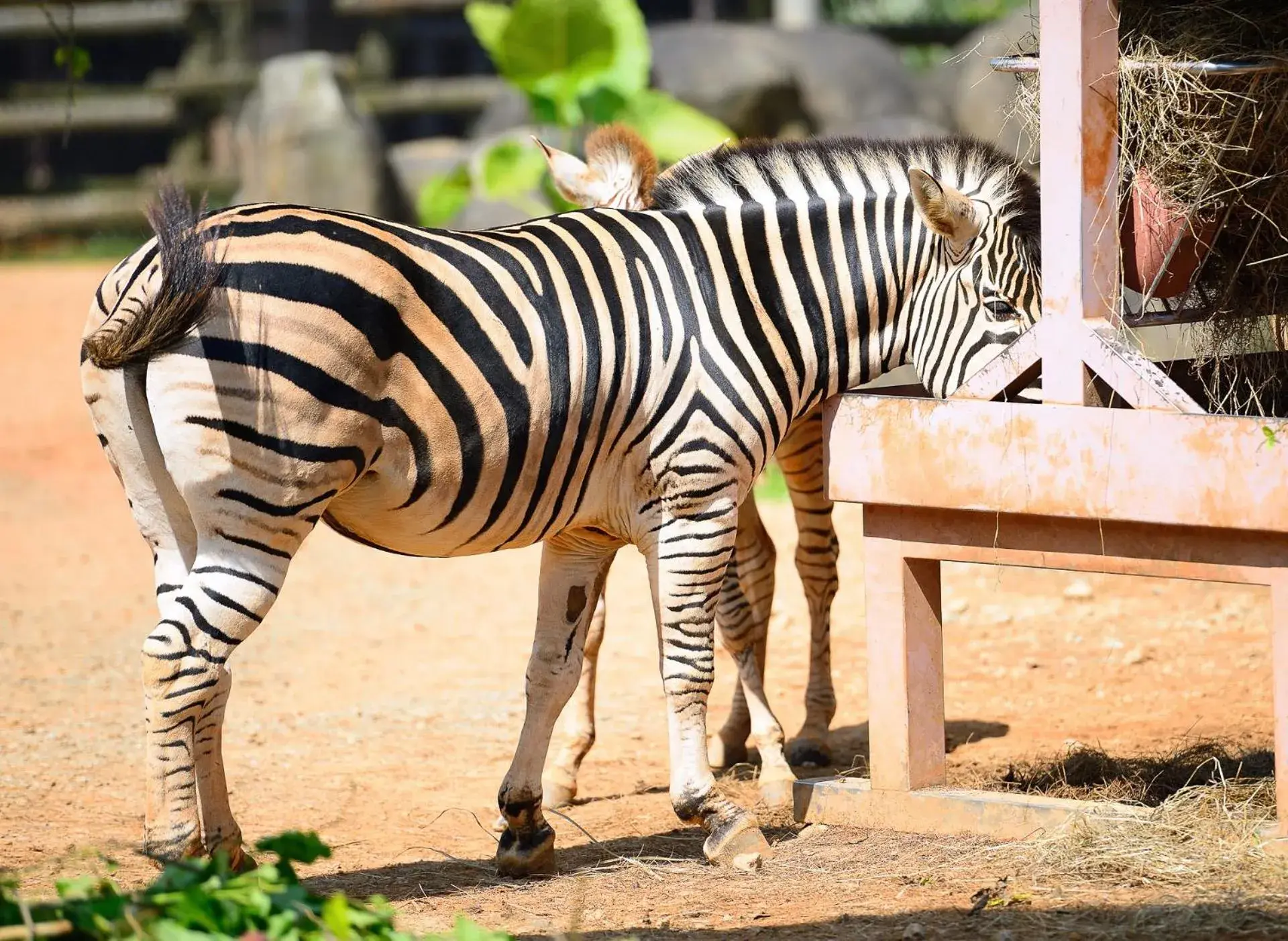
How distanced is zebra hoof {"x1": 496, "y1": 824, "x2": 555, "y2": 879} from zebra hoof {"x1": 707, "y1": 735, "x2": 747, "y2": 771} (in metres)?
1.38

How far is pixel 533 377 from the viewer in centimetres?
446

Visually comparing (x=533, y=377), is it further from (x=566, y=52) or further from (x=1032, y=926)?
(x=566, y=52)

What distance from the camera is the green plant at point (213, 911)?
2922mm

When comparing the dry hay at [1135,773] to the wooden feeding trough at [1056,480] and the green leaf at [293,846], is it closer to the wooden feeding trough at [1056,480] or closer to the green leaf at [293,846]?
the wooden feeding trough at [1056,480]

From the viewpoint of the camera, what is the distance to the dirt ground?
14.5 ft

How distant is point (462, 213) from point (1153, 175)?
37.6ft

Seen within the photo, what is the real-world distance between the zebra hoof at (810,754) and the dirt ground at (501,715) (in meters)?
0.31

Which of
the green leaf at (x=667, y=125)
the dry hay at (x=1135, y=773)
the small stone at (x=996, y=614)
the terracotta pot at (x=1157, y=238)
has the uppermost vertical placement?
the green leaf at (x=667, y=125)

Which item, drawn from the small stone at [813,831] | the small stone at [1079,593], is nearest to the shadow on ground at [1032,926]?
the small stone at [813,831]

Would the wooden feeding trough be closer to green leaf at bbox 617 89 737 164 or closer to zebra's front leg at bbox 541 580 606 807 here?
zebra's front leg at bbox 541 580 606 807

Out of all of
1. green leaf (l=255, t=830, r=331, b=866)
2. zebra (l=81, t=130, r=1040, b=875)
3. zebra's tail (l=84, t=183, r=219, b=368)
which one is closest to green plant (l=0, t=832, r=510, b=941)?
green leaf (l=255, t=830, r=331, b=866)

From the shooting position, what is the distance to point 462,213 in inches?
612

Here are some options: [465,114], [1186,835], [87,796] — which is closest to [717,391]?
[1186,835]

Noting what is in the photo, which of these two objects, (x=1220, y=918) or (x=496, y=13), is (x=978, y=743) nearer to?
(x=1220, y=918)
